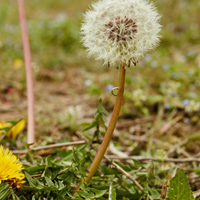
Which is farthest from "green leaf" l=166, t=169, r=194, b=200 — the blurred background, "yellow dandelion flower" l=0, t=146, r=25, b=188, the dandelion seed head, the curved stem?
the blurred background

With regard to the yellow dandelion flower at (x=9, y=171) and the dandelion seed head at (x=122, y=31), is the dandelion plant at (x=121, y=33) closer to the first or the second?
the dandelion seed head at (x=122, y=31)

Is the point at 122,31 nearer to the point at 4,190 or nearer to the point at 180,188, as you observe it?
the point at 180,188

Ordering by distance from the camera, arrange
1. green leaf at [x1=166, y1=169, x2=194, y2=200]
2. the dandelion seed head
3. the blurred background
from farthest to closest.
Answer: the blurred background < green leaf at [x1=166, y1=169, x2=194, y2=200] < the dandelion seed head

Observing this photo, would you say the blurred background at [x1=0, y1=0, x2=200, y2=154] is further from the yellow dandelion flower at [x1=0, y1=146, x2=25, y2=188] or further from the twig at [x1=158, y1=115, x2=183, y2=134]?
the yellow dandelion flower at [x1=0, y1=146, x2=25, y2=188]

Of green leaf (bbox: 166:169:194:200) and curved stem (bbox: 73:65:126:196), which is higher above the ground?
curved stem (bbox: 73:65:126:196)

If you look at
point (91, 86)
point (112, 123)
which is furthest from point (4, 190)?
point (91, 86)

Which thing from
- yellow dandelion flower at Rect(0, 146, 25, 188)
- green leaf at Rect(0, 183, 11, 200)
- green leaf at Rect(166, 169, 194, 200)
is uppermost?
yellow dandelion flower at Rect(0, 146, 25, 188)

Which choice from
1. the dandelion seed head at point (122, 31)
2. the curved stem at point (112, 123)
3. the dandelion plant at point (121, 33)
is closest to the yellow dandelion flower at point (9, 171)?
the curved stem at point (112, 123)
